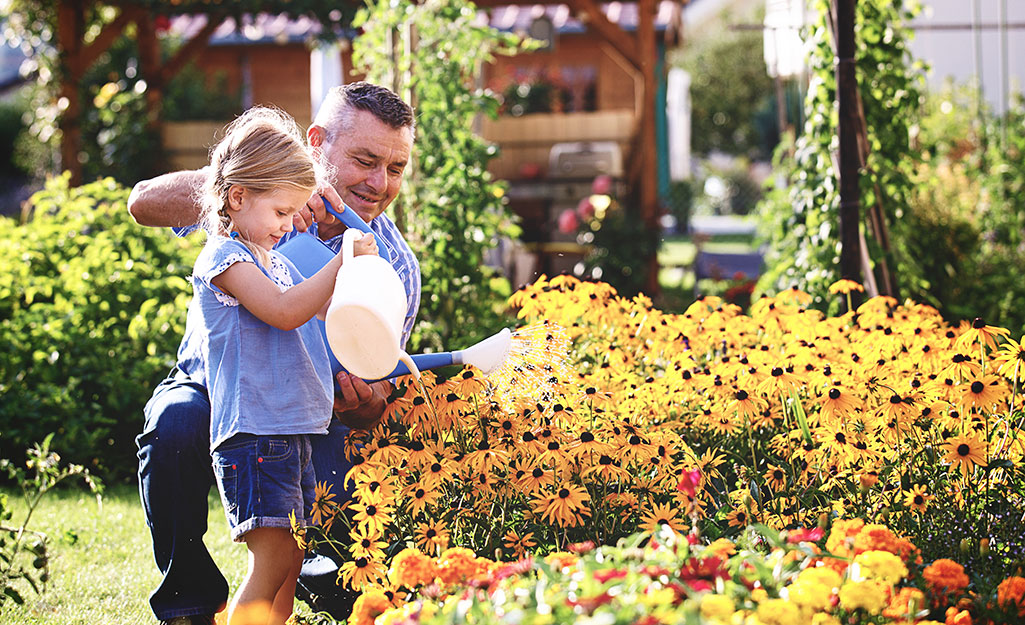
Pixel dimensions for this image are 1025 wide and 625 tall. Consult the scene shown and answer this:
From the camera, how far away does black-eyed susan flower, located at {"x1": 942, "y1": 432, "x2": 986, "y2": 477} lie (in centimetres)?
201

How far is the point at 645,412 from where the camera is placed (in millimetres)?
2531

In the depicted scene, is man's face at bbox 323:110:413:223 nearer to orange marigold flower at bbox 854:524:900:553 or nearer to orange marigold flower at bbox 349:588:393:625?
orange marigold flower at bbox 349:588:393:625

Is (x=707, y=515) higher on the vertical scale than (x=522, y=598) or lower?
lower

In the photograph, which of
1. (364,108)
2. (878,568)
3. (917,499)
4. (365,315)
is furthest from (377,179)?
(878,568)

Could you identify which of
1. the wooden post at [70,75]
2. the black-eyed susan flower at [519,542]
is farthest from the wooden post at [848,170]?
the wooden post at [70,75]

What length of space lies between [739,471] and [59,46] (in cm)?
768

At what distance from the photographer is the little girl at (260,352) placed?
6.68 ft

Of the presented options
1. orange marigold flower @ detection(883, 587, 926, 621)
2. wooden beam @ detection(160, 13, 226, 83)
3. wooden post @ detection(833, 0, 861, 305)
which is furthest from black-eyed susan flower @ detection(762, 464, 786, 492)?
wooden beam @ detection(160, 13, 226, 83)

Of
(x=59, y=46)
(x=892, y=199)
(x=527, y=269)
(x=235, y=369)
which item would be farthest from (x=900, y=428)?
(x=59, y=46)

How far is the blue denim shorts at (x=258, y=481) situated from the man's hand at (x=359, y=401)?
0.25m

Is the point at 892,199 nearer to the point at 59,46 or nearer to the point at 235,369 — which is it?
the point at 235,369

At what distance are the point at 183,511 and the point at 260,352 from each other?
461mm

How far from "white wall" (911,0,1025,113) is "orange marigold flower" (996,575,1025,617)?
9799 millimetres

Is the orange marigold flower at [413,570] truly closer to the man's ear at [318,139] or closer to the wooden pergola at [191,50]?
the man's ear at [318,139]
